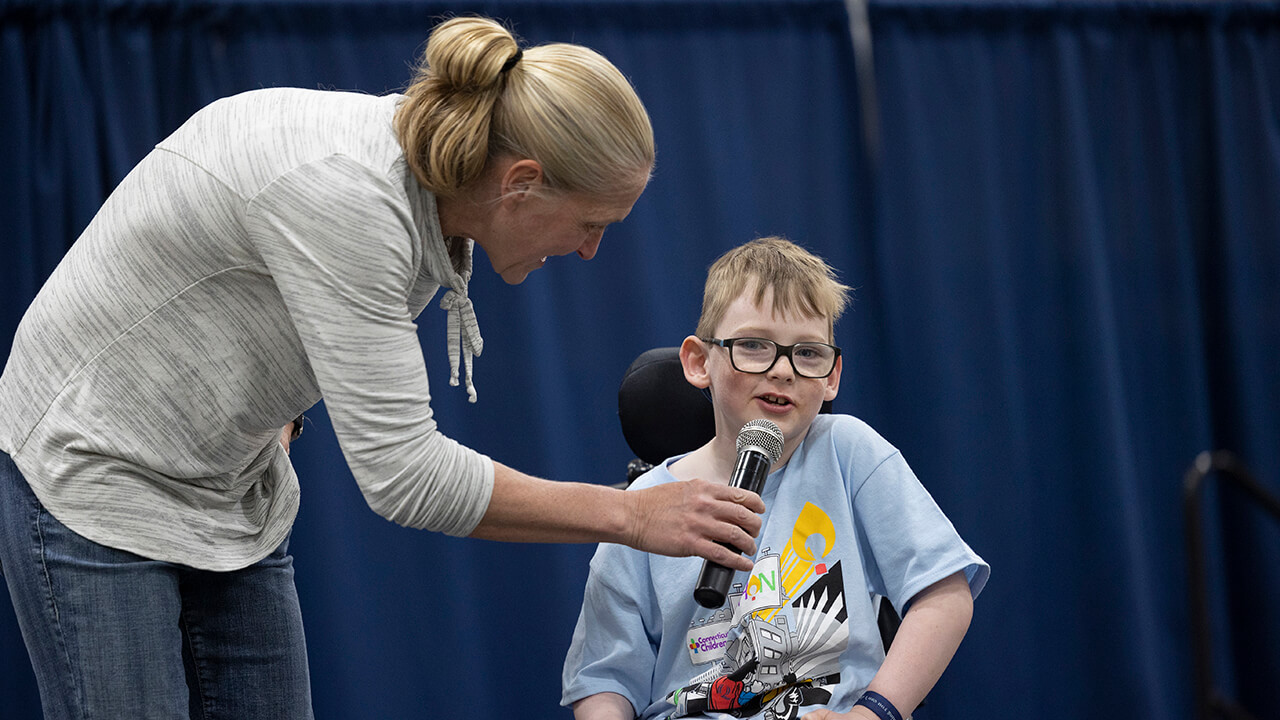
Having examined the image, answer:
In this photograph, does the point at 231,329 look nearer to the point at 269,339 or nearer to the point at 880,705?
the point at 269,339

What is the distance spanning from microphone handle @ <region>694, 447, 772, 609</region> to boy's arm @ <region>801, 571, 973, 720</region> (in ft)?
0.91

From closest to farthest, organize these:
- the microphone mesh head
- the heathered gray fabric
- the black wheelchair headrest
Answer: the heathered gray fabric, the microphone mesh head, the black wheelchair headrest

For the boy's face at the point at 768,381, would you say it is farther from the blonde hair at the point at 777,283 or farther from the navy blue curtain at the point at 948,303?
the navy blue curtain at the point at 948,303

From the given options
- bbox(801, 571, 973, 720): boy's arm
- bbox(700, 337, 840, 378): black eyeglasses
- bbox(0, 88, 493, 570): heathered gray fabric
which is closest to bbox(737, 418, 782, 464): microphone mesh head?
bbox(700, 337, 840, 378): black eyeglasses

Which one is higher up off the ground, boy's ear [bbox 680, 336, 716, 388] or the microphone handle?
boy's ear [bbox 680, 336, 716, 388]

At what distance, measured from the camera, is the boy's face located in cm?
148

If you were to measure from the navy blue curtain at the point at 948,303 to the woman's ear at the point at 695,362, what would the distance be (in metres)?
1.13

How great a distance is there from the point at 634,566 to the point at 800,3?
1919 millimetres

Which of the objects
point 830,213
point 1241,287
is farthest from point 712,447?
point 1241,287

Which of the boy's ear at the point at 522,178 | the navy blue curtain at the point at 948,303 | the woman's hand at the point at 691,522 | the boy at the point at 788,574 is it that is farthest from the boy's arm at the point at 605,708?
the navy blue curtain at the point at 948,303

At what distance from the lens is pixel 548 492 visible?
3.67ft

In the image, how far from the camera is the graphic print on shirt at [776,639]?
1.36m

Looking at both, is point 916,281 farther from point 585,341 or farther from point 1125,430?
point 585,341

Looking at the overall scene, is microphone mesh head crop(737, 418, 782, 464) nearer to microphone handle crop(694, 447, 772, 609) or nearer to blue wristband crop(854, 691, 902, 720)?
microphone handle crop(694, 447, 772, 609)
